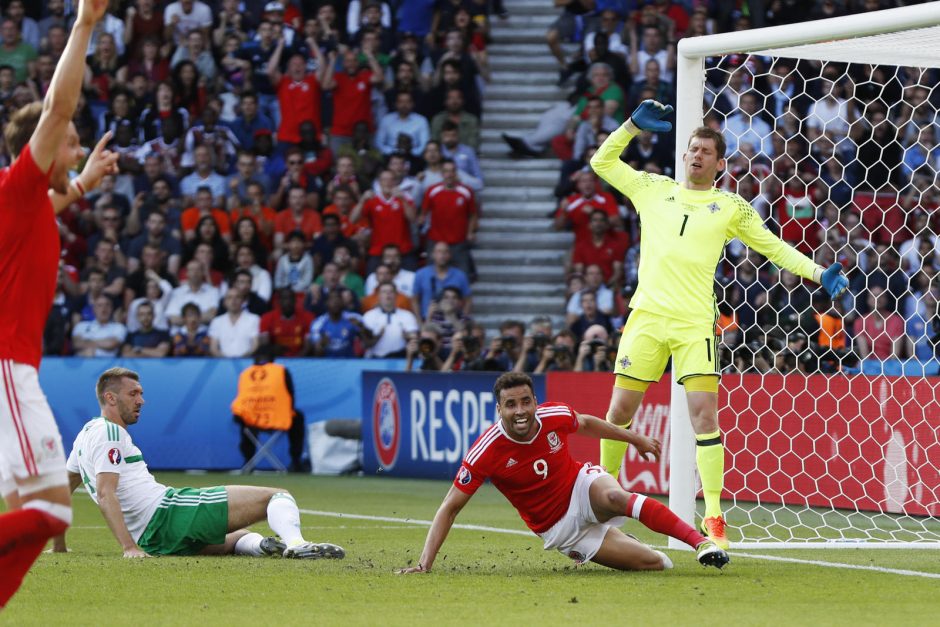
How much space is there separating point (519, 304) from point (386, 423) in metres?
3.27

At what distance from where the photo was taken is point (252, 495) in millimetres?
8438

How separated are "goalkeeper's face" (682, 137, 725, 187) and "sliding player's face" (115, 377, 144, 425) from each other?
10.8 ft

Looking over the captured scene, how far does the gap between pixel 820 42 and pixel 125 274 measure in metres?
11.1

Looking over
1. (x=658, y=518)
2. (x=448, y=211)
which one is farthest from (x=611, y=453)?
(x=448, y=211)

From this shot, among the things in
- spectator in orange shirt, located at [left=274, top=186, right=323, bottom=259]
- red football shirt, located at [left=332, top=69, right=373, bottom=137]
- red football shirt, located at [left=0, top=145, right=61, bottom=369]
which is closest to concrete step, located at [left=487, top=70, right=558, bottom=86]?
red football shirt, located at [left=332, top=69, right=373, bottom=137]

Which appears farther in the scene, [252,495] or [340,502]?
[340,502]

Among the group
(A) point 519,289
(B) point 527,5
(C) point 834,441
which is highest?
(B) point 527,5

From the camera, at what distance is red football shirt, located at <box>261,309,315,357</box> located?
56.4 ft

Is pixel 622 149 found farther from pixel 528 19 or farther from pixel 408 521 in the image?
pixel 528 19

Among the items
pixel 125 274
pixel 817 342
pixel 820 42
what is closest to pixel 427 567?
pixel 820 42

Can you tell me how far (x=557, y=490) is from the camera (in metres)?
7.67

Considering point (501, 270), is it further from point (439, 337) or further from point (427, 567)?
point (427, 567)

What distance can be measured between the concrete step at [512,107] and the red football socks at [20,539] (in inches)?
615

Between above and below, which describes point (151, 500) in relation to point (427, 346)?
below
